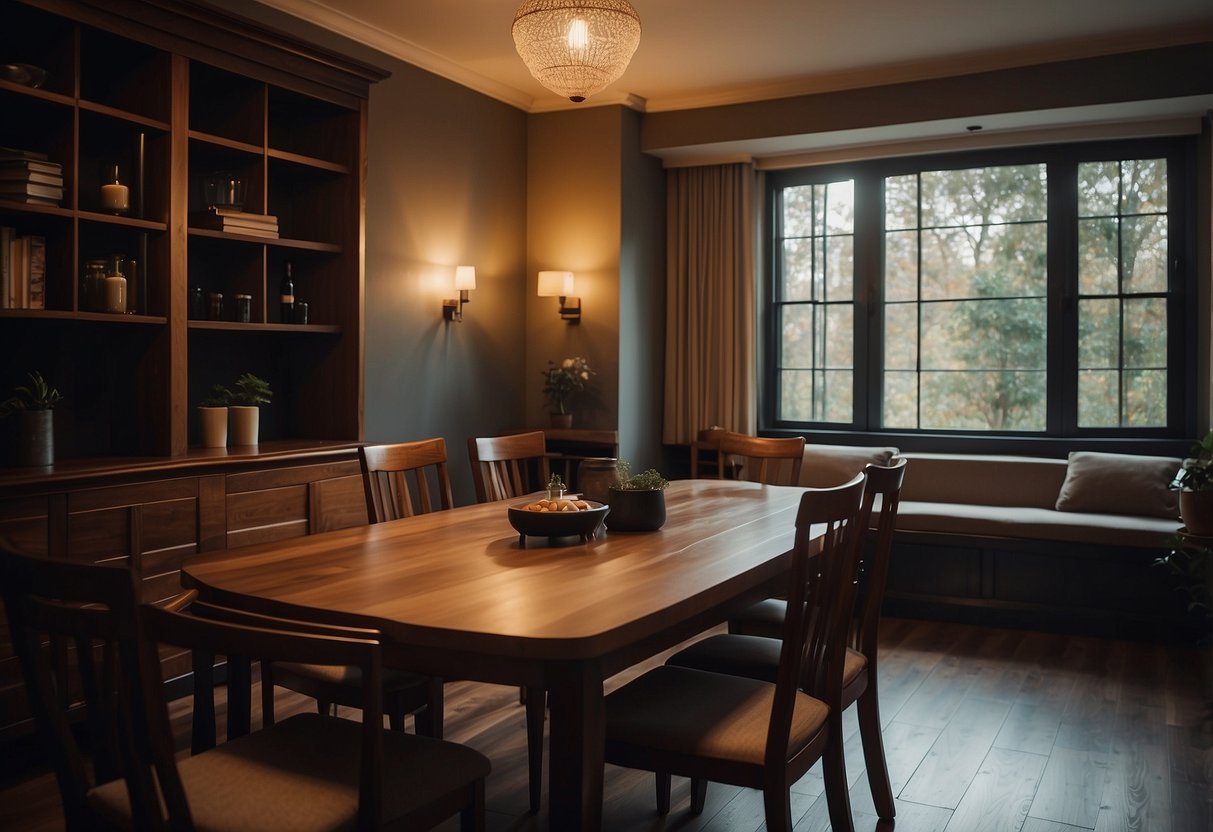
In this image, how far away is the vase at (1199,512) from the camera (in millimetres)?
3982

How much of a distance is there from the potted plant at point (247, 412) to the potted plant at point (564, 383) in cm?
191

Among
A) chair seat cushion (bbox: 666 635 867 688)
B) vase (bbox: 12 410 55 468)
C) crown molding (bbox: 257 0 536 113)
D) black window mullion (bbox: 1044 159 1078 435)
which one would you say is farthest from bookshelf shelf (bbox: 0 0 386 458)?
black window mullion (bbox: 1044 159 1078 435)

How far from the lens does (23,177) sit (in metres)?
3.10

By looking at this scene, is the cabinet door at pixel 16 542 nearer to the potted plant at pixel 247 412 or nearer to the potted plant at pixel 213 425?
the potted plant at pixel 213 425

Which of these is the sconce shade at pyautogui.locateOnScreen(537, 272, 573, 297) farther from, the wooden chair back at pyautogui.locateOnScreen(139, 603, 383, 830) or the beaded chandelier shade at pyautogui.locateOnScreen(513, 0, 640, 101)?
the wooden chair back at pyautogui.locateOnScreen(139, 603, 383, 830)

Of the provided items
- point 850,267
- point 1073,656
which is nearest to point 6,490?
point 1073,656

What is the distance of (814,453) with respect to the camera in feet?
17.9

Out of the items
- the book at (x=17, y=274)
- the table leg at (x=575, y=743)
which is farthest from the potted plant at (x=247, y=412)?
the table leg at (x=575, y=743)

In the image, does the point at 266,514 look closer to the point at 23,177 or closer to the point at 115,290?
the point at 115,290

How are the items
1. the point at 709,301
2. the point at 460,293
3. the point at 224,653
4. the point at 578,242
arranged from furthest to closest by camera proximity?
the point at 709,301 < the point at 578,242 < the point at 460,293 < the point at 224,653

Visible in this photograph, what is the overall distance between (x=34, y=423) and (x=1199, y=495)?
14.3ft

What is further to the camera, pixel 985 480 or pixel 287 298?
pixel 985 480

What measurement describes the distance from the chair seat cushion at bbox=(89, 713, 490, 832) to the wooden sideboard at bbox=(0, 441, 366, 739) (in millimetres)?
1194

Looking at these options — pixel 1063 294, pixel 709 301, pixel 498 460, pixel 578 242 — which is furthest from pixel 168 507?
pixel 1063 294
